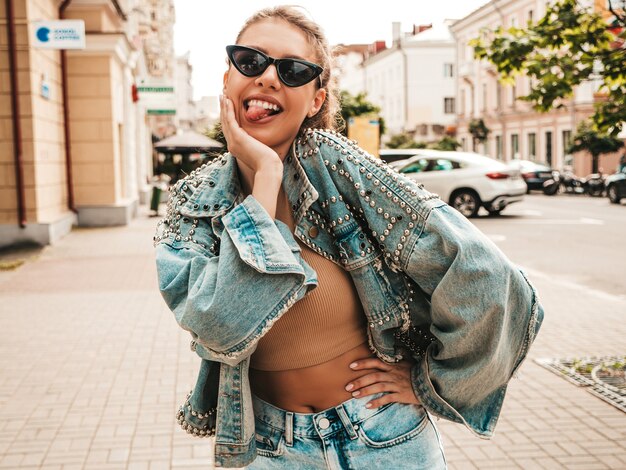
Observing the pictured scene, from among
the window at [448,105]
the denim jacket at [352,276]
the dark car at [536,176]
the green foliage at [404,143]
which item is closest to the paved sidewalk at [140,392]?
the denim jacket at [352,276]

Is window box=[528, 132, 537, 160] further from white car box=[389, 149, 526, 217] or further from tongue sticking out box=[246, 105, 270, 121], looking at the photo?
tongue sticking out box=[246, 105, 270, 121]

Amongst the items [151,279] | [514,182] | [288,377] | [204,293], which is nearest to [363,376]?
[288,377]

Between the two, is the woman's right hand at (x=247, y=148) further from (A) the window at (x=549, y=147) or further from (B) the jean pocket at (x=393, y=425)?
(A) the window at (x=549, y=147)

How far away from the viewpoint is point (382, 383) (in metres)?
1.86

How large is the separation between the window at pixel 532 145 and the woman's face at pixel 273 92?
163 ft

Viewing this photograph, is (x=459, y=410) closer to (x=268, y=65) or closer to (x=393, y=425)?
(x=393, y=425)

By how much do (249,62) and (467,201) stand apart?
1756 cm

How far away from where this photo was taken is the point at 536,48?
5840 mm

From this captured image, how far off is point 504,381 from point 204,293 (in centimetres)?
77

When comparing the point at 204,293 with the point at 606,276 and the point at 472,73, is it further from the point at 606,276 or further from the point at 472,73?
the point at 472,73

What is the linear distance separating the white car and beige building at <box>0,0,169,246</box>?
23.8ft

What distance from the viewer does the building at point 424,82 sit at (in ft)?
220

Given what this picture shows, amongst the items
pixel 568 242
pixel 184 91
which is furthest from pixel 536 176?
pixel 184 91

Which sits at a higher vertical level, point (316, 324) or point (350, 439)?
point (316, 324)
